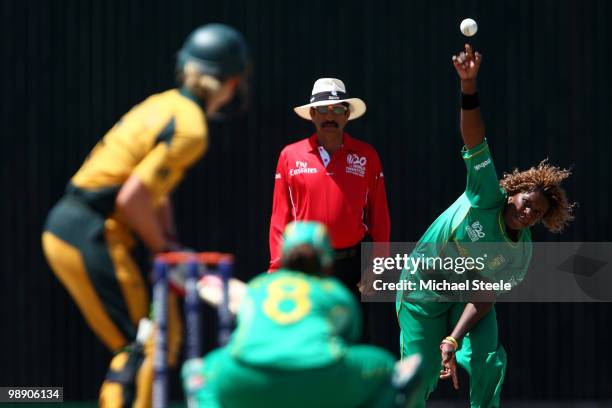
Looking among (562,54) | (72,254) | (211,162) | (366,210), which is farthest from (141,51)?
(72,254)

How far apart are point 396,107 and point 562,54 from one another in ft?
3.75

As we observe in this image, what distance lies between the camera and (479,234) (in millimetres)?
6258

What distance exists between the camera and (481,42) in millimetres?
7855

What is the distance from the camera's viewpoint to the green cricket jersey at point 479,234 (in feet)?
20.2

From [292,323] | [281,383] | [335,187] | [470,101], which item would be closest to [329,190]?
[335,187]

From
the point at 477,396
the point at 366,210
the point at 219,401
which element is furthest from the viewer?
the point at 366,210

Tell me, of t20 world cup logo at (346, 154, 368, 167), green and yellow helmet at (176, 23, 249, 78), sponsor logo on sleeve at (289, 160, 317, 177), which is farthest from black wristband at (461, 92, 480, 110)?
green and yellow helmet at (176, 23, 249, 78)

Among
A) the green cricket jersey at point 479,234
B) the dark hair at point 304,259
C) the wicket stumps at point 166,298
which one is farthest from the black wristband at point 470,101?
the wicket stumps at point 166,298

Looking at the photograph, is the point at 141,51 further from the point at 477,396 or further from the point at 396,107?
the point at 477,396

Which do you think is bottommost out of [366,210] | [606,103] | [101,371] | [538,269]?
[101,371]

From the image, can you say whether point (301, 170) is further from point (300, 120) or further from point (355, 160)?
point (300, 120)

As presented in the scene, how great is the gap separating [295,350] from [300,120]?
3.73 m

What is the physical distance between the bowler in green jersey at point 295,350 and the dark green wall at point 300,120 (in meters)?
3.37

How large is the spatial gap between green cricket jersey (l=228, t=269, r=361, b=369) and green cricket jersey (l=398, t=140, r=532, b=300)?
6.39 ft
